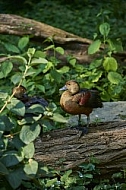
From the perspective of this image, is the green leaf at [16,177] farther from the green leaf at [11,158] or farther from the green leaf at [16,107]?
the green leaf at [16,107]

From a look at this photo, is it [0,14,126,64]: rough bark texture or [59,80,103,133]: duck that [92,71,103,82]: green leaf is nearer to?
[0,14,126,64]: rough bark texture

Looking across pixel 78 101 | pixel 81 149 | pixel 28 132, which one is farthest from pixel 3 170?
pixel 78 101

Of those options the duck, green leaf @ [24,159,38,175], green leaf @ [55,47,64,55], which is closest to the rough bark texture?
green leaf @ [55,47,64,55]

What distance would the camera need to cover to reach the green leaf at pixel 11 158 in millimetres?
2923

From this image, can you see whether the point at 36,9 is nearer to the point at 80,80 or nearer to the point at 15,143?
the point at 80,80

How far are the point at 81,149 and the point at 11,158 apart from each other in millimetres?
1714

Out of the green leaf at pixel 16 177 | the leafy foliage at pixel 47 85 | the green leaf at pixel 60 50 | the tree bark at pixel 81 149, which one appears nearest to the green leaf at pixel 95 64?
the leafy foliage at pixel 47 85

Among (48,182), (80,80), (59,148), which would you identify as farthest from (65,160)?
(80,80)

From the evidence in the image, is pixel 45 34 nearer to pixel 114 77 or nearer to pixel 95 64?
pixel 95 64

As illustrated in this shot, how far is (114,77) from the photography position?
7.33 metres

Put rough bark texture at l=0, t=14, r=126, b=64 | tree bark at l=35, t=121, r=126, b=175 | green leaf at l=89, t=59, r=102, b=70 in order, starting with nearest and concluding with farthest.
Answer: tree bark at l=35, t=121, r=126, b=175 < green leaf at l=89, t=59, r=102, b=70 < rough bark texture at l=0, t=14, r=126, b=64

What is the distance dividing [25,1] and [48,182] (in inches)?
349

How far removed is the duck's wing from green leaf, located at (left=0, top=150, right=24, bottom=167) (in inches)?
78.4

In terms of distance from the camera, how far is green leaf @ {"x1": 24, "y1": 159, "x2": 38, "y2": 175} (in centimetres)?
291
